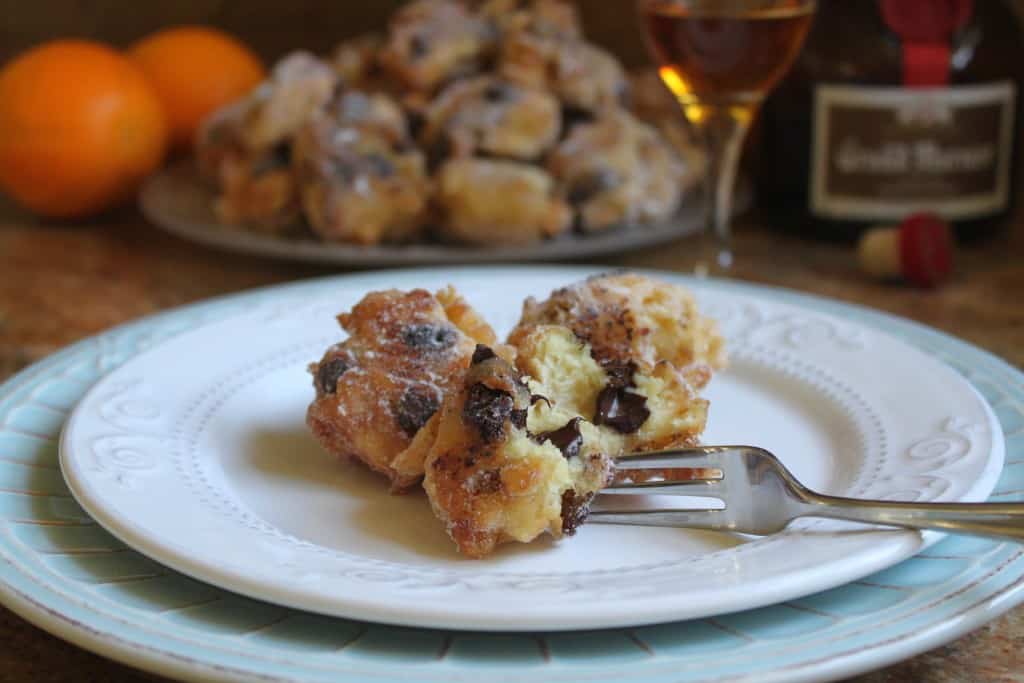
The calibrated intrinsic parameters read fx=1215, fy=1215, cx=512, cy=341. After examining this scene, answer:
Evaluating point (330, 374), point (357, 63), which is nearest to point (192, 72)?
point (357, 63)

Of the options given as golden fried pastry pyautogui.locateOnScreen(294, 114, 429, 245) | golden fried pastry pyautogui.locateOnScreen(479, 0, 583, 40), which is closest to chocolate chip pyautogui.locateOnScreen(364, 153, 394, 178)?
golden fried pastry pyautogui.locateOnScreen(294, 114, 429, 245)

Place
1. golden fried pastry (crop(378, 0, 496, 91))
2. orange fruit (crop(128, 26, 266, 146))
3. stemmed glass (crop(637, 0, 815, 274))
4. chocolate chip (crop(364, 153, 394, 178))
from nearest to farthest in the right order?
stemmed glass (crop(637, 0, 815, 274)) < chocolate chip (crop(364, 153, 394, 178)) < golden fried pastry (crop(378, 0, 496, 91)) < orange fruit (crop(128, 26, 266, 146))

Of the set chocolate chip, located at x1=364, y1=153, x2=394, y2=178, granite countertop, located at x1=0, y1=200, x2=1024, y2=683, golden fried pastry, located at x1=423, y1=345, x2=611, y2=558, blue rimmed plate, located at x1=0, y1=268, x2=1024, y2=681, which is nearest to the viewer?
blue rimmed plate, located at x1=0, y1=268, x2=1024, y2=681

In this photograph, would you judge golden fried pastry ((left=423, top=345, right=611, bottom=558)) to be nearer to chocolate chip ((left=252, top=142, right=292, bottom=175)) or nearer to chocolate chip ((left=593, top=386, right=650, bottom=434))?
chocolate chip ((left=593, top=386, right=650, bottom=434))

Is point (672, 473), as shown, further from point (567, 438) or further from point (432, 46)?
point (432, 46)

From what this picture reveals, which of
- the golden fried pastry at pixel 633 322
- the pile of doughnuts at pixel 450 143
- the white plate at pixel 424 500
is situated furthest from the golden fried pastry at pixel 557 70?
the golden fried pastry at pixel 633 322

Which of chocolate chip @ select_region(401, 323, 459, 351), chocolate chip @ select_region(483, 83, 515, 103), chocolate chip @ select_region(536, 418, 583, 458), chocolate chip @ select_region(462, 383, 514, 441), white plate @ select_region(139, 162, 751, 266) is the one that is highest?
chocolate chip @ select_region(462, 383, 514, 441)
